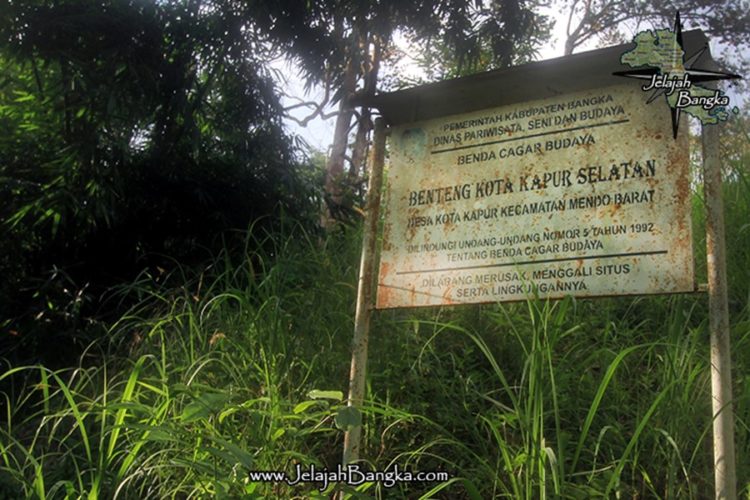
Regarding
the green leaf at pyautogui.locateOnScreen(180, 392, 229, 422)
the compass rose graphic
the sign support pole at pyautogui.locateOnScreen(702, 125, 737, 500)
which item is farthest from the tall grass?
the compass rose graphic

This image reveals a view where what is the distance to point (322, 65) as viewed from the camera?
6.50 meters

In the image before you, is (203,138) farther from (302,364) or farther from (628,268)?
(628,268)

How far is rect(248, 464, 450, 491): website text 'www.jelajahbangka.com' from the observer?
2.52 metres

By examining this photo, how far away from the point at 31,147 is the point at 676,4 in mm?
11333

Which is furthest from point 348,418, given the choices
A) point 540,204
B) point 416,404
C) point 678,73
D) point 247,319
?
point 678,73

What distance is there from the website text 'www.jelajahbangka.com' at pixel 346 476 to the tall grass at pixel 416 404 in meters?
0.05

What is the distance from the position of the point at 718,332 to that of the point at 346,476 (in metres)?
1.31

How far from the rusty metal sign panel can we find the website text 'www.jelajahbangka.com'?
2.06 feet

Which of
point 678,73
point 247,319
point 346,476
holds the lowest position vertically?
point 346,476

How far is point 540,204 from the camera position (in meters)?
2.66

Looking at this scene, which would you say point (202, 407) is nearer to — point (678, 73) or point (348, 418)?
point (348, 418)

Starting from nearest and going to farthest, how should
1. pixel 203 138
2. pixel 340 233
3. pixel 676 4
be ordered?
pixel 340 233, pixel 203 138, pixel 676 4

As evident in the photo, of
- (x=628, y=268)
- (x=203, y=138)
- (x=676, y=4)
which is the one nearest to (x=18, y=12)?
(x=203, y=138)

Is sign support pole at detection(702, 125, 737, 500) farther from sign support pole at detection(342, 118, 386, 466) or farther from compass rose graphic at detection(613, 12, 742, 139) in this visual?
sign support pole at detection(342, 118, 386, 466)
